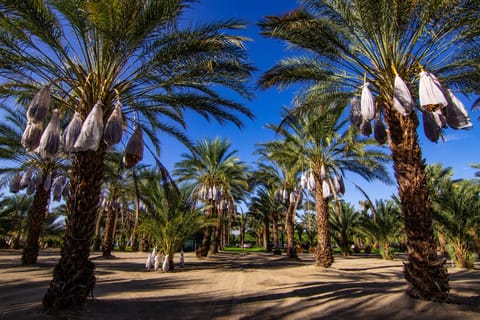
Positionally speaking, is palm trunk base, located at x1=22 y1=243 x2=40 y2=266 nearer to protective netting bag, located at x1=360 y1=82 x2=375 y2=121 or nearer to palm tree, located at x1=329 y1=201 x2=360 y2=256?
protective netting bag, located at x1=360 y1=82 x2=375 y2=121

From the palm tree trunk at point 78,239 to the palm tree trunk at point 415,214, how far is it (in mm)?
6082

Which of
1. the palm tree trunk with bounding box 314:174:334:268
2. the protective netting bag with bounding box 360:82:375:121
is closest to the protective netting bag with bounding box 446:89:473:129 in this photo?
the protective netting bag with bounding box 360:82:375:121

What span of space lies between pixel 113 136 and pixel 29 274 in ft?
26.5

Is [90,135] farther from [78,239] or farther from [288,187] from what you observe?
[288,187]

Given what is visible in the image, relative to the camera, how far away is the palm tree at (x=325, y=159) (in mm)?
12773

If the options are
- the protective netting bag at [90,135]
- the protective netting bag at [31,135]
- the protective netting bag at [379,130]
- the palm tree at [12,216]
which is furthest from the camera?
the palm tree at [12,216]

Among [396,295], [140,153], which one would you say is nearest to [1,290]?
[140,153]

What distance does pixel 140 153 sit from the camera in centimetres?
442

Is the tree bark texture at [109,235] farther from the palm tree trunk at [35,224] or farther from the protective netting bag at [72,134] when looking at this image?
the protective netting bag at [72,134]

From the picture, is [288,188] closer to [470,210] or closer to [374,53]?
[470,210]

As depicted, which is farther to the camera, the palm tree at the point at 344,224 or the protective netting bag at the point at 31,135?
the palm tree at the point at 344,224

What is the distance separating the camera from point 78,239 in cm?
486

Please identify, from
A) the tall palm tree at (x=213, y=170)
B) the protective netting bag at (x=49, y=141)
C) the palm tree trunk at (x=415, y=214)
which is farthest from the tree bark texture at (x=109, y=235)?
the palm tree trunk at (x=415, y=214)

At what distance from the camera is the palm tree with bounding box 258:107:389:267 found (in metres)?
12.8
